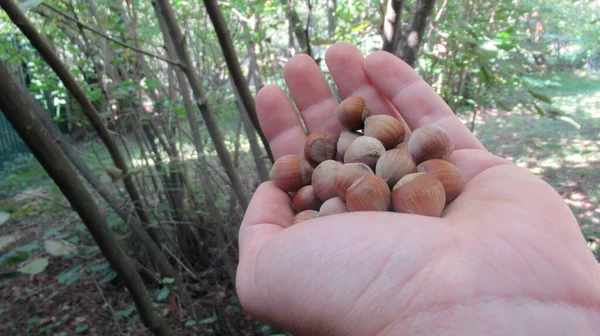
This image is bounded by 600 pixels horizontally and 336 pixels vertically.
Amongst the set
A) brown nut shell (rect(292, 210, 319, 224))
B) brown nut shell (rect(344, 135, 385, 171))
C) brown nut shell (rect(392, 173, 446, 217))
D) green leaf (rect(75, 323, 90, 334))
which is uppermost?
brown nut shell (rect(344, 135, 385, 171))

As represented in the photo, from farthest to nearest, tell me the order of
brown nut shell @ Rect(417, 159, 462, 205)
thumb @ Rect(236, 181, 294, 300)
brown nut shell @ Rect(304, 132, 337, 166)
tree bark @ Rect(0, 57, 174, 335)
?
brown nut shell @ Rect(304, 132, 337, 166), brown nut shell @ Rect(417, 159, 462, 205), thumb @ Rect(236, 181, 294, 300), tree bark @ Rect(0, 57, 174, 335)

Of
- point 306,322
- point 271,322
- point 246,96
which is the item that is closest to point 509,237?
point 306,322

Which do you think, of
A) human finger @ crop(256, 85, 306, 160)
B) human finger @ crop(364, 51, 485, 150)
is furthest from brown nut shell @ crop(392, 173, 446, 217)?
human finger @ crop(256, 85, 306, 160)

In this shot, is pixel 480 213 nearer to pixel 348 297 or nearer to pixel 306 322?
pixel 348 297

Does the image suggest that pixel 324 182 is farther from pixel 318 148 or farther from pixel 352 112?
pixel 352 112

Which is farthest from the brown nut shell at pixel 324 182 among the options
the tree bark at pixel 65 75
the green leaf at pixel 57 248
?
the green leaf at pixel 57 248

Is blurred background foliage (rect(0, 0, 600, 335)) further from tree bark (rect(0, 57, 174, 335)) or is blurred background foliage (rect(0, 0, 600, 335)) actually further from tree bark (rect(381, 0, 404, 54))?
tree bark (rect(0, 57, 174, 335))
